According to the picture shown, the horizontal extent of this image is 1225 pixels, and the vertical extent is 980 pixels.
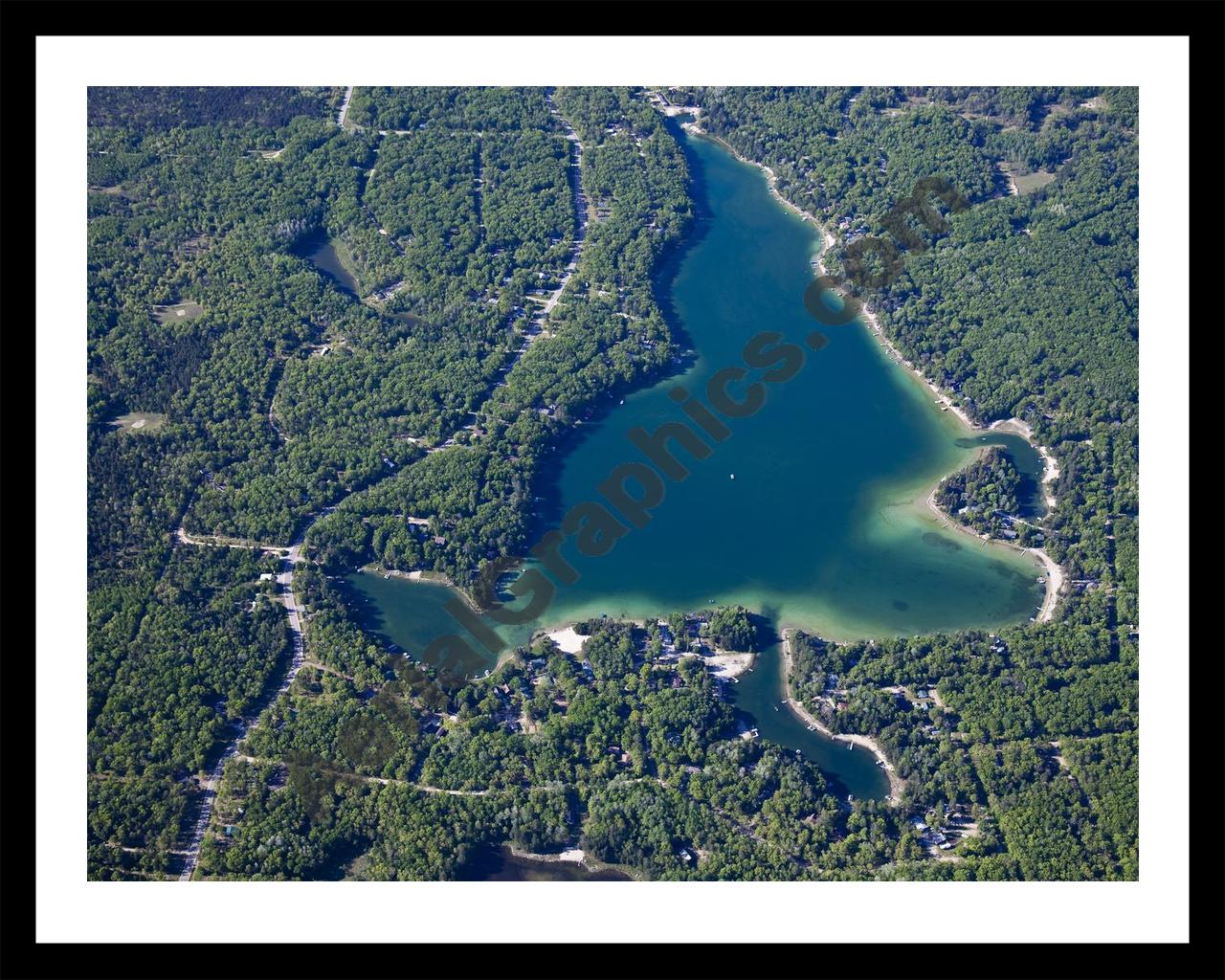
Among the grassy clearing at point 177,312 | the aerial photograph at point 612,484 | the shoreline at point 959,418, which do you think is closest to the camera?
the aerial photograph at point 612,484

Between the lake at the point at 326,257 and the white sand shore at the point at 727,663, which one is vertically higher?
the lake at the point at 326,257

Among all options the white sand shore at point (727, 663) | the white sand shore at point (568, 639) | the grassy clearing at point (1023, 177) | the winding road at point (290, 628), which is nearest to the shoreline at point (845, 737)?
the white sand shore at point (727, 663)

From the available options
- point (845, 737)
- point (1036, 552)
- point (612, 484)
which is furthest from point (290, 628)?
point (1036, 552)

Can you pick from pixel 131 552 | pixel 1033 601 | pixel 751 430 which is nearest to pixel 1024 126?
pixel 751 430

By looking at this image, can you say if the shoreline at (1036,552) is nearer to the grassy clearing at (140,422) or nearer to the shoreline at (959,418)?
the shoreline at (959,418)

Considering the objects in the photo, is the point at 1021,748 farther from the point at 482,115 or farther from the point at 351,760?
the point at 482,115

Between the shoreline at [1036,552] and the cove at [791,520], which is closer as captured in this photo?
the cove at [791,520]

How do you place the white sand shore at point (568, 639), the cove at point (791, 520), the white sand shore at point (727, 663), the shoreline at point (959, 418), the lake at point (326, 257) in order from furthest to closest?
the lake at point (326, 257), the shoreline at point (959, 418), the cove at point (791, 520), the white sand shore at point (568, 639), the white sand shore at point (727, 663)
